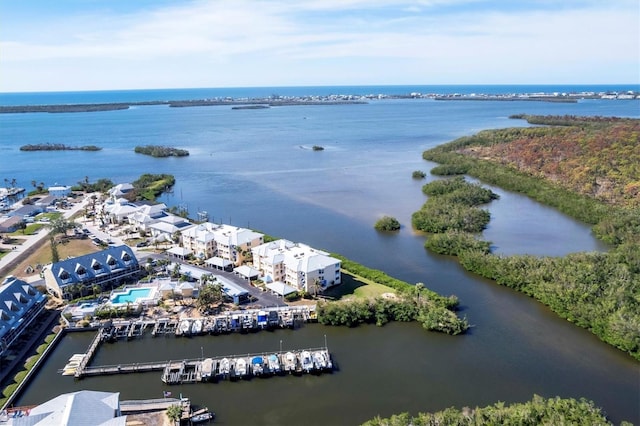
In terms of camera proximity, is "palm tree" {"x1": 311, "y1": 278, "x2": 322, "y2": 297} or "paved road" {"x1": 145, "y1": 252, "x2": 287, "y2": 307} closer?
"paved road" {"x1": 145, "y1": 252, "x2": 287, "y2": 307}

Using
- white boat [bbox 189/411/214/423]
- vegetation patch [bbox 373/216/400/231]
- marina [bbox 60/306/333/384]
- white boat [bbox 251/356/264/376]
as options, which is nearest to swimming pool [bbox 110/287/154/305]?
marina [bbox 60/306/333/384]

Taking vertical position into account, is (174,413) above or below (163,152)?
below

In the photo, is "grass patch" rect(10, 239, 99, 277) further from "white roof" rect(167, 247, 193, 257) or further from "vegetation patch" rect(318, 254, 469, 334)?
"vegetation patch" rect(318, 254, 469, 334)

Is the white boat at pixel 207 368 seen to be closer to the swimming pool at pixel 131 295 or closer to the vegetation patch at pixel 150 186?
the swimming pool at pixel 131 295

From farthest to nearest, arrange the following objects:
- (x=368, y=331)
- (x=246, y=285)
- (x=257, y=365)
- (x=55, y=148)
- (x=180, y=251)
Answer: (x=55, y=148) < (x=180, y=251) < (x=246, y=285) < (x=368, y=331) < (x=257, y=365)

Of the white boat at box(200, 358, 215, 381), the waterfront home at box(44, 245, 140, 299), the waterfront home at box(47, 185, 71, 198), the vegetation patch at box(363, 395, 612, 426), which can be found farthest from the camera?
the waterfront home at box(47, 185, 71, 198)

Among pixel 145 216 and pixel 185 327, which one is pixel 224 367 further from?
pixel 145 216

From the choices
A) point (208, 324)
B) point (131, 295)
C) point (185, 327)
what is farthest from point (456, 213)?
point (131, 295)
